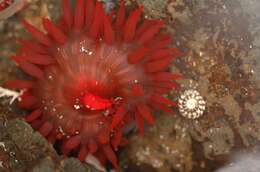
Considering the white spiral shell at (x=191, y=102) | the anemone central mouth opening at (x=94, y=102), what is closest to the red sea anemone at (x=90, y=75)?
the anemone central mouth opening at (x=94, y=102)

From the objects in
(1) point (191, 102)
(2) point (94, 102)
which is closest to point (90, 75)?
(2) point (94, 102)

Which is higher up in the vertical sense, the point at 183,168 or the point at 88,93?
the point at 88,93

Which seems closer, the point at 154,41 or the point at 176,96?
the point at 154,41

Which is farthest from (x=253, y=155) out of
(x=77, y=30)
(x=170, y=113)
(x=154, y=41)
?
(x=77, y=30)

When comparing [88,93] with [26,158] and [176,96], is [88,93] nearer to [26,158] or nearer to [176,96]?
[26,158]

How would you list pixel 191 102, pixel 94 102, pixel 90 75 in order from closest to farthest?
1. pixel 94 102
2. pixel 90 75
3. pixel 191 102

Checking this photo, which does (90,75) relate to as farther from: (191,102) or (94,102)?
(191,102)

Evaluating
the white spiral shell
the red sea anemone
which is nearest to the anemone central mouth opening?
the red sea anemone

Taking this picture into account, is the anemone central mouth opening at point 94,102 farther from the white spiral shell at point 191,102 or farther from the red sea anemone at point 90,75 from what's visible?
the white spiral shell at point 191,102

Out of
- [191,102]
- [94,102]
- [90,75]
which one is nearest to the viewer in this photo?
[94,102]
